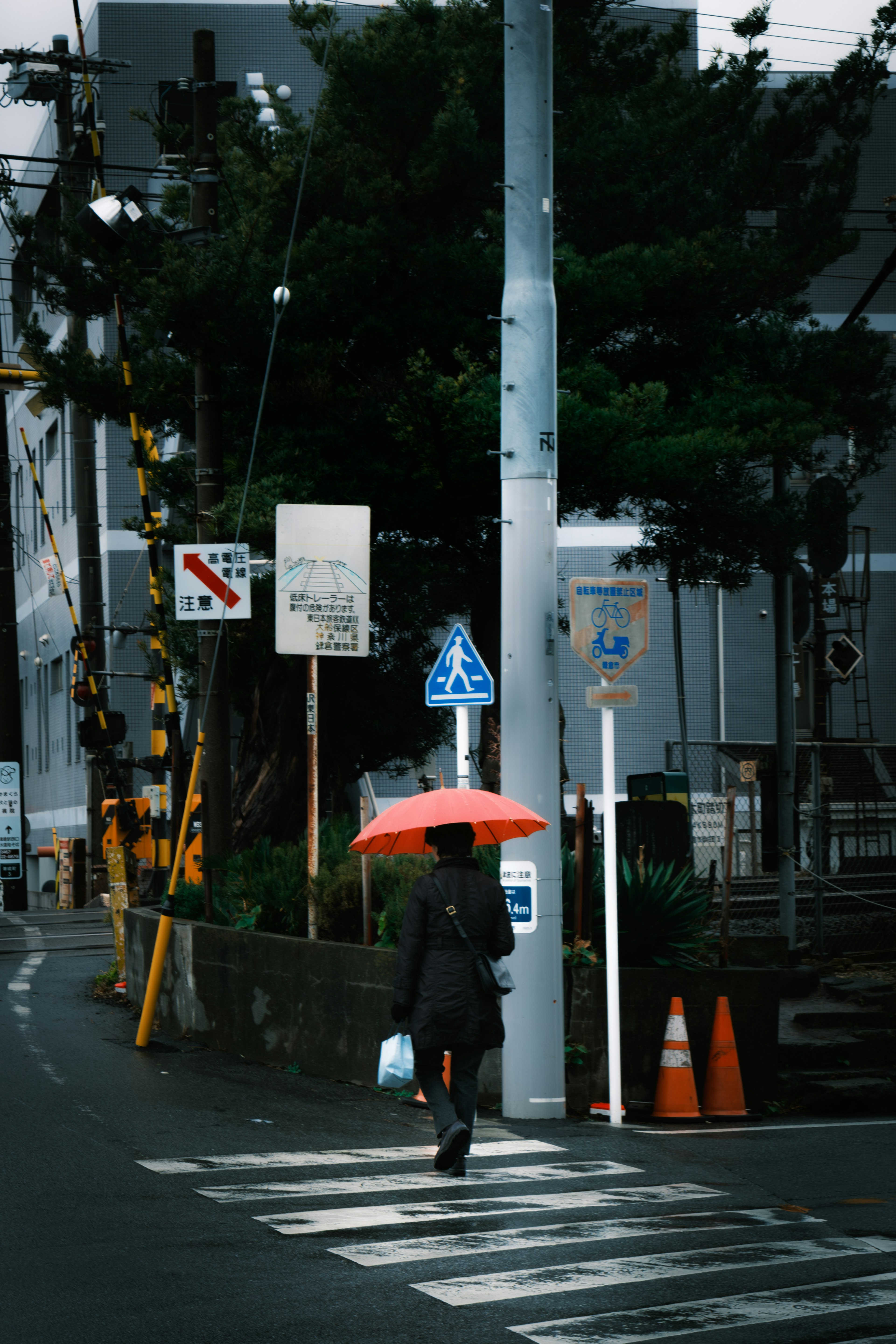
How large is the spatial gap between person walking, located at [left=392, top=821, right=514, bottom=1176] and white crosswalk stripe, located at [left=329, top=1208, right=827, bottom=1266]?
41.8 inches

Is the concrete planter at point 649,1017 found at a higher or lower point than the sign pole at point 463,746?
lower

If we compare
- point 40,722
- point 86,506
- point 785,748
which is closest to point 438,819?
point 785,748

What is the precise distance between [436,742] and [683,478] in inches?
304

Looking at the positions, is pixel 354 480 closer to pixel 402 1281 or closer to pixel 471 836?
pixel 471 836

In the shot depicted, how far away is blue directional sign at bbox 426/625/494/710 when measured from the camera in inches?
465

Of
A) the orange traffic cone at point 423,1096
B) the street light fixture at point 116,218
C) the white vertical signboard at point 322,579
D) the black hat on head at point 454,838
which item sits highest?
the street light fixture at point 116,218

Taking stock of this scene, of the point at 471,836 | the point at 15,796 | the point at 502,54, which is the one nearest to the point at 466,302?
the point at 502,54

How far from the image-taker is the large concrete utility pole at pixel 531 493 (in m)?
10.5

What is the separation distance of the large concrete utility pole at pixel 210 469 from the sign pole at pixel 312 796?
245 centimetres

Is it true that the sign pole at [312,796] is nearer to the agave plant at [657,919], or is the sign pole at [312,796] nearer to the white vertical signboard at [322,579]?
the white vertical signboard at [322,579]

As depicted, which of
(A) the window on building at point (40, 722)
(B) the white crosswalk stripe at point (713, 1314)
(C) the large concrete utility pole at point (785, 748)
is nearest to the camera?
(B) the white crosswalk stripe at point (713, 1314)

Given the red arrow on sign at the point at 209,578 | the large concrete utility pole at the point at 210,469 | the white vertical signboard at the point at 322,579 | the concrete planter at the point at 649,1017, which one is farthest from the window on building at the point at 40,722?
the concrete planter at the point at 649,1017

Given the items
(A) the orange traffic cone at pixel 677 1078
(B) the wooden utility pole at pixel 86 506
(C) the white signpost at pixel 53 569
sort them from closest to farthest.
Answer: (A) the orange traffic cone at pixel 677 1078 < (C) the white signpost at pixel 53 569 < (B) the wooden utility pole at pixel 86 506

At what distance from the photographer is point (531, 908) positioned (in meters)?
10.4
